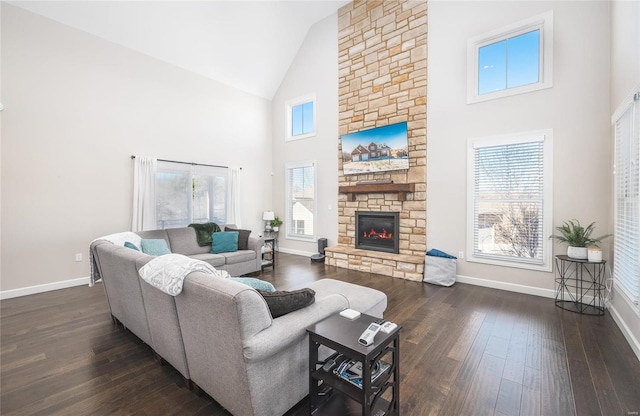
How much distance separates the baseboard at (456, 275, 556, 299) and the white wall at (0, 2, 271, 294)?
18.5ft

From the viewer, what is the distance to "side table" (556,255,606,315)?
3308 millimetres

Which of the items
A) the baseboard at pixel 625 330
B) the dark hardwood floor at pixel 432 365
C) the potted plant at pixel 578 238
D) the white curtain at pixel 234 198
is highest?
the white curtain at pixel 234 198

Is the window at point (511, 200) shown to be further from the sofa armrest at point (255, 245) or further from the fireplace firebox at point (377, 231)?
the sofa armrest at point (255, 245)

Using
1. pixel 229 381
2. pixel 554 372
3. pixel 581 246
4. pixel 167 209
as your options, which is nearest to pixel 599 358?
pixel 554 372

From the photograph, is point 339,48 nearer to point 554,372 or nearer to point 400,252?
point 400,252

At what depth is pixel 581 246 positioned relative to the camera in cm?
334

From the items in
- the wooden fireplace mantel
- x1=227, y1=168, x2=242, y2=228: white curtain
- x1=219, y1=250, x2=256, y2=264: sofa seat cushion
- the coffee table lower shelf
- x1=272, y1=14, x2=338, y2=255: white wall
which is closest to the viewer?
the coffee table lower shelf

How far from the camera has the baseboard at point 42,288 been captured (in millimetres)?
3748

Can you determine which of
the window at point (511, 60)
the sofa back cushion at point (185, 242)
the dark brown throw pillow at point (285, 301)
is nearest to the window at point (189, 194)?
the sofa back cushion at point (185, 242)

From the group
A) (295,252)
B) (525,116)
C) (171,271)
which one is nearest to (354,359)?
(171,271)

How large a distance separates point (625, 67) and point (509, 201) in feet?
6.07

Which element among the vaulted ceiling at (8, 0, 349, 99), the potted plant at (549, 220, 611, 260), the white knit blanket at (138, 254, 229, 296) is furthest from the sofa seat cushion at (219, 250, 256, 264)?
the potted plant at (549, 220, 611, 260)

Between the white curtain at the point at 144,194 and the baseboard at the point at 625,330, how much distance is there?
6389 millimetres

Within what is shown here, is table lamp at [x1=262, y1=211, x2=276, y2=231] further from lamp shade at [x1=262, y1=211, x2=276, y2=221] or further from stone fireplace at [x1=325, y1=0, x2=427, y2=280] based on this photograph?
stone fireplace at [x1=325, y1=0, x2=427, y2=280]
